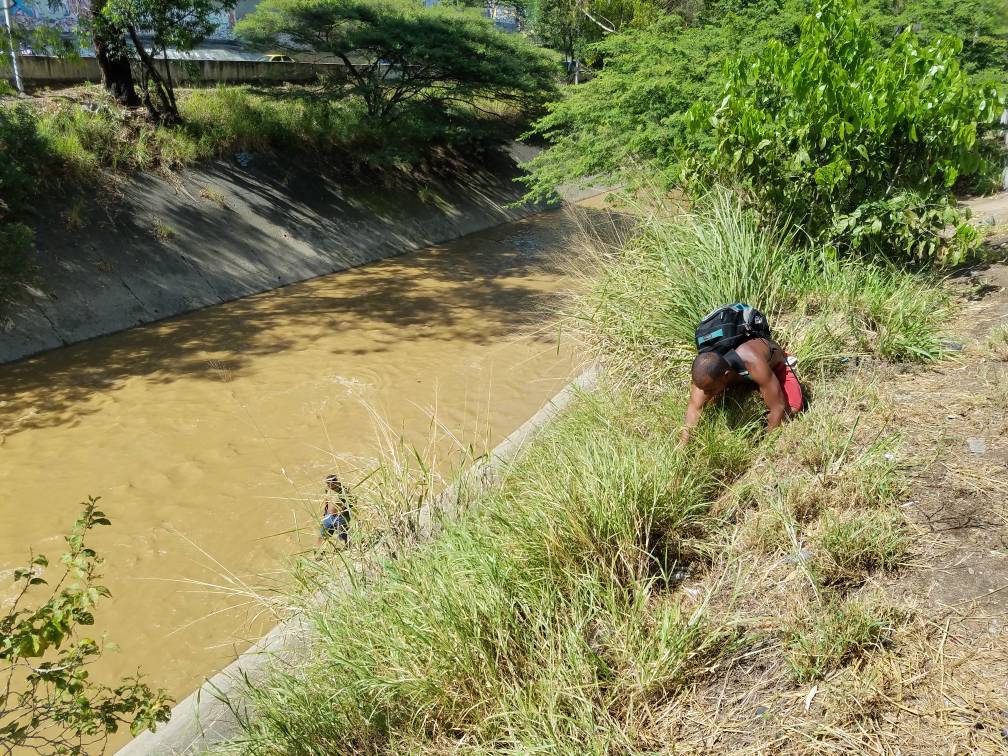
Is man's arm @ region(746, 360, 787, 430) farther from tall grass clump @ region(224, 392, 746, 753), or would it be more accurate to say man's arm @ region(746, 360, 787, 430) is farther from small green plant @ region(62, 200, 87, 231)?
small green plant @ region(62, 200, 87, 231)

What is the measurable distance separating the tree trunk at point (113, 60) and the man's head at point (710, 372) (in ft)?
43.6

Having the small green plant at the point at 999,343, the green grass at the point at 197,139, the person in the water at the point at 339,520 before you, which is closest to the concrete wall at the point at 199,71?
the green grass at the point at 197,139

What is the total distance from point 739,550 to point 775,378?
128 centimetres

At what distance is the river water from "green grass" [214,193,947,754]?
3.18 feet

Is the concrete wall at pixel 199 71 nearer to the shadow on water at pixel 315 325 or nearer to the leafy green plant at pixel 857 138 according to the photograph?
the shadow on water at pixel 315 325

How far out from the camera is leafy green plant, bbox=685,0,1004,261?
233 inches

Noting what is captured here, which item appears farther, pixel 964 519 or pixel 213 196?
pixel 213 196

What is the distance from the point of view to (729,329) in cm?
456

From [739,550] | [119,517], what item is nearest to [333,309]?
[119,517]

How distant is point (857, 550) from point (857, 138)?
13.8 feet

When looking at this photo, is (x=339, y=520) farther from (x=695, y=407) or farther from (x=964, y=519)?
(x=964, y=519)

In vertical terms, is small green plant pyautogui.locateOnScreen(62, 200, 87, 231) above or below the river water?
above

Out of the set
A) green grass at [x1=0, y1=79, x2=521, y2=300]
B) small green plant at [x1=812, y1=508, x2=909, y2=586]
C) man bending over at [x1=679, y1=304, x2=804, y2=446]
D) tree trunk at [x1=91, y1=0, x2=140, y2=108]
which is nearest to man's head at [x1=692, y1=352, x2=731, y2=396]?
man bending over at [x1=679, y1=304, x2=804, y2=446]

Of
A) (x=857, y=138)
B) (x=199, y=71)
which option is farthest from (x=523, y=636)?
(x=199, y=71)
